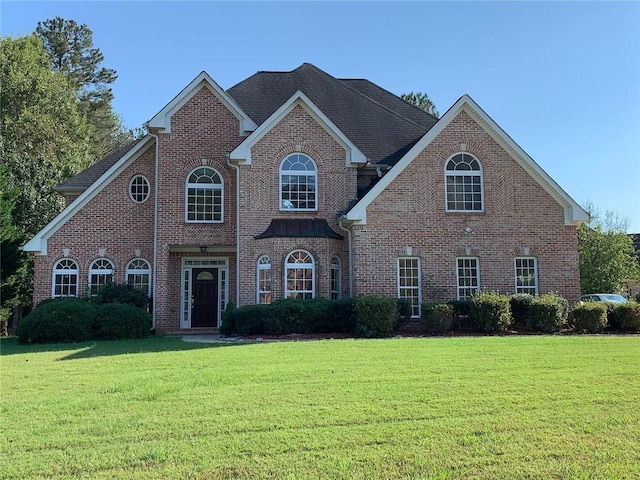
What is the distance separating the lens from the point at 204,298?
21.3 meters

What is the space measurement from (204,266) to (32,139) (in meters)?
19.7

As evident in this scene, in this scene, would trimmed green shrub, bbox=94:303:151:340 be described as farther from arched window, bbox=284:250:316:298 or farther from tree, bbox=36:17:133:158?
tree, bbox=36:17:133:158

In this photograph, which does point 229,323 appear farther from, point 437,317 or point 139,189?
point 139,189

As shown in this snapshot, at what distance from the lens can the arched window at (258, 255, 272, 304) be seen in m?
18.4

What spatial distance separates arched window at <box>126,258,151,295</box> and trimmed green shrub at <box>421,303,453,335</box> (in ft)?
33.3

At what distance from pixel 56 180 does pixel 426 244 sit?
2145 cm

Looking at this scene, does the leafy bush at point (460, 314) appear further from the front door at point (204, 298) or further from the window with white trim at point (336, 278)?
the front door at point (204, 298)

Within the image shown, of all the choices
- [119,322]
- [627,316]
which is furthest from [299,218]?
[627,316]

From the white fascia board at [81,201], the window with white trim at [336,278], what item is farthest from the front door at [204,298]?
the window with white trim at [336,278]

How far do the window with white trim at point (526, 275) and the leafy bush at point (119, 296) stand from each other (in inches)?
502

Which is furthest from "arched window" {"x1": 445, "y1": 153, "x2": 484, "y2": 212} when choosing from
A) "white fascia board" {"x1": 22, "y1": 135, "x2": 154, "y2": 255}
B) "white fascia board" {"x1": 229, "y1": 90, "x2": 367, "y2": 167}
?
"white fascia board" {"x1": 22, "y1": 135, "x2": 154, "y2": 255}

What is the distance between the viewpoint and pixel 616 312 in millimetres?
17766

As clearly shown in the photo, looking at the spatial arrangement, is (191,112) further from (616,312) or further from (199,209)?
(616,312)

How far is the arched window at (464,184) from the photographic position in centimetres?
1917
